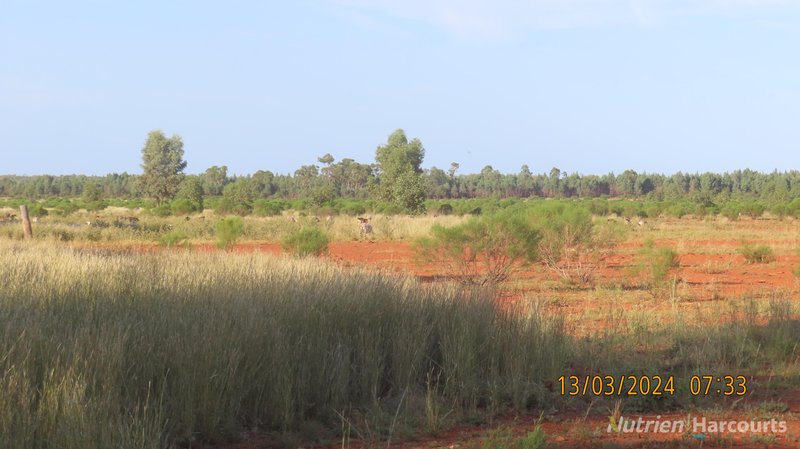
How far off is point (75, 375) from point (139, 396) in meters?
0.54

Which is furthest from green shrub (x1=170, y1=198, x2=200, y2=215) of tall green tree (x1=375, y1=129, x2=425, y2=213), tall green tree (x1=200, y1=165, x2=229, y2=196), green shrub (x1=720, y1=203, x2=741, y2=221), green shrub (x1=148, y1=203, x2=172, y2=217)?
tall green tree (x1=200, y1=165, x2=229, y2=196)

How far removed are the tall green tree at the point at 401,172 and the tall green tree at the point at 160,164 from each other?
31.5 metres

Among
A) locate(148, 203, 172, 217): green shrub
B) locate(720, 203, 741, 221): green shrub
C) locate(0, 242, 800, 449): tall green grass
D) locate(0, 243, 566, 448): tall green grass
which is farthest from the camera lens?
locate(720, 203, 741, 221): green shrub

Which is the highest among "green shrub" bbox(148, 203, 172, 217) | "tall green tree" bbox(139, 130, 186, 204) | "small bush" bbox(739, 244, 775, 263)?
"tall green tree" bbox(139, 130, 186, 204)

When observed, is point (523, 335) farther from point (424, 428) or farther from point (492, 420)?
point (424, 428)

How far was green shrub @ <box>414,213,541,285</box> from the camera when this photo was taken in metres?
17.7

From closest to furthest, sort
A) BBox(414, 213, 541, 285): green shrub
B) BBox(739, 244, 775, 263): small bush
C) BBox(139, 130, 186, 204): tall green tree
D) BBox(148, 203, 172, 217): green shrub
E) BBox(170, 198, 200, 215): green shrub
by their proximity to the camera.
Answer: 1. BBox(414, 213, 541, 285): green shrub
2. BBox(739, 244, 775, 263): small bush
3. BBox(148, 203, 172, 217): green shrub
4. BBox(170, 198, 200, 215): green shrub
5. BBox(139, 130, 186, 204): tall green tree

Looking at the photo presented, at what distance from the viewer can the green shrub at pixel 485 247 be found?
17703mm

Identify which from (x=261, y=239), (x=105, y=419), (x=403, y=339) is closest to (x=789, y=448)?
(x=403, y=339)
